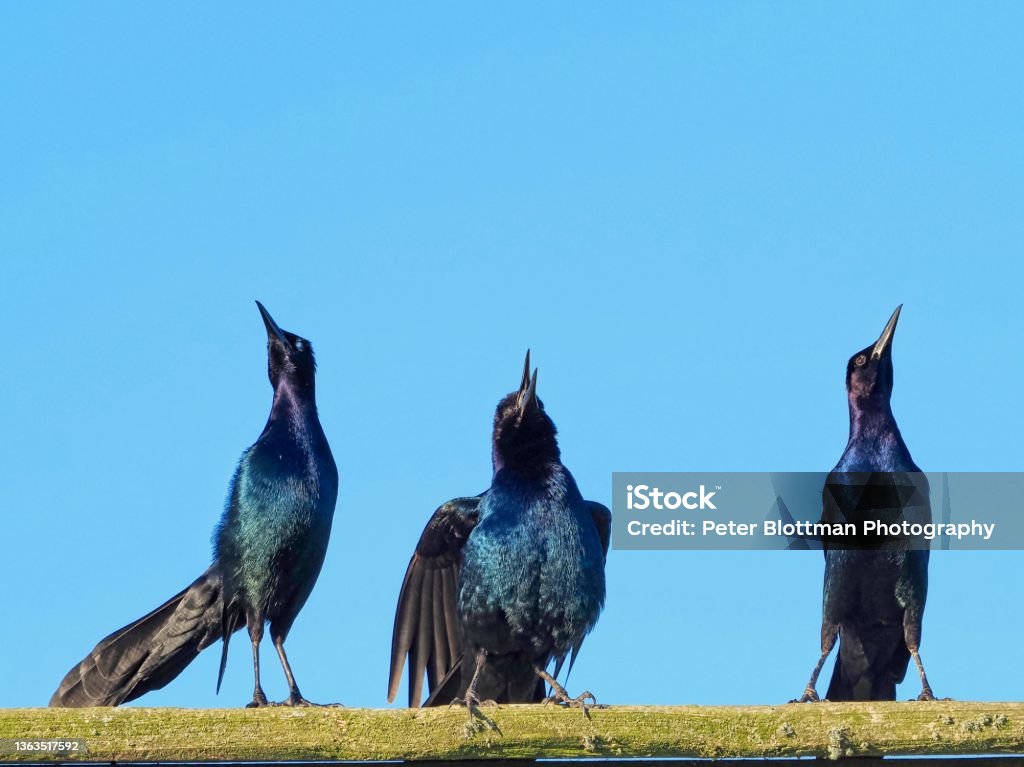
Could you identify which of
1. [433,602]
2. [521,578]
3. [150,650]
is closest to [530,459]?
[521,578]

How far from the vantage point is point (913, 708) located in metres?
5.36

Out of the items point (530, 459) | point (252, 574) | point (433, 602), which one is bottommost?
point (252, 574)

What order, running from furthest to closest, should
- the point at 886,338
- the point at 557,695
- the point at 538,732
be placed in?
1. the point at 886,338
2. the point at 557,695
3. the point at 538,732

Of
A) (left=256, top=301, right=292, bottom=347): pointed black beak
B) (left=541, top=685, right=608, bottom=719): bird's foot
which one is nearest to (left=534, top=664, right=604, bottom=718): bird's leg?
(left=541, top=685, right=608, bottom=719): bird's foot

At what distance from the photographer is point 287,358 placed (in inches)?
374

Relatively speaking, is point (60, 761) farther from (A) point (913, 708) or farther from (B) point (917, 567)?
(B) point (917, 567)

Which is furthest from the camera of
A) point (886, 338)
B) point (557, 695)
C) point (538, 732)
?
point (886, 338)

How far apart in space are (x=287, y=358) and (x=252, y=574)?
146 centimetres

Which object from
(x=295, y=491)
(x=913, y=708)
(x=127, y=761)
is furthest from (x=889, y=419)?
(x=127, y=761)

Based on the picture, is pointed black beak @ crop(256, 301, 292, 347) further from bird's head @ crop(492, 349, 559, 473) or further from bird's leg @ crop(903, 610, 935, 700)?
bird's leg @ crop(903, 610, 935, 700)

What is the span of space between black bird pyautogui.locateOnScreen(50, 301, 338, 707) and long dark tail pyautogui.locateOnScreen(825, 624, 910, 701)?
306 cm

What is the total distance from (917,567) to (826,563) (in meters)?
0.52

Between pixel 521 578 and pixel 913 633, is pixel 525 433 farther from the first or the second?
pixel 913 633

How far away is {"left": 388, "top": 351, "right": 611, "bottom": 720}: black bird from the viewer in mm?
8609
